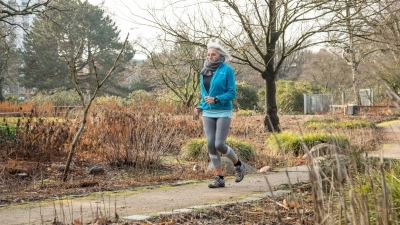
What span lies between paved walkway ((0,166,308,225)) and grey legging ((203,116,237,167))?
17.0 inches

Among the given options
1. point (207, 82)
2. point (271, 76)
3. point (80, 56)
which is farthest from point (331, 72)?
point (207, 82)

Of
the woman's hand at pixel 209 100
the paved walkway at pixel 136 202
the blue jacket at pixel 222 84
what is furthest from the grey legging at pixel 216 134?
the paved walkway at pixel 136 202

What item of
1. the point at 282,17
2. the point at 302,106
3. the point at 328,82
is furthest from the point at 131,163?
the point at 328,82

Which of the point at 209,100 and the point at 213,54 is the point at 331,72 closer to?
the point at 213,54

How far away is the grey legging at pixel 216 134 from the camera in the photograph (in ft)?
18.9

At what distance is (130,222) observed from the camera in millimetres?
3938

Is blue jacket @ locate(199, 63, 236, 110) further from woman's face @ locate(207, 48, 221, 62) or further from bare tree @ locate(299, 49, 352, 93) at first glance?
bare tree @ locate(299, 49, 352, 93)

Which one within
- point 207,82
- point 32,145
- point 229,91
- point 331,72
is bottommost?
point 32,145

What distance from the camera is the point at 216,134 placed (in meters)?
5.81

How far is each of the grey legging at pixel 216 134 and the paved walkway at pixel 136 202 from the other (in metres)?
0.43

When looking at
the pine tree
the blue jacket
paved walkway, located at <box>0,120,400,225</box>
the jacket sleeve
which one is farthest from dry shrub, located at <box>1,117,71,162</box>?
the pine tree

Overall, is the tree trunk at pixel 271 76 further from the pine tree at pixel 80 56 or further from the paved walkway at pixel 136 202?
the pine tree at pixel 80 56

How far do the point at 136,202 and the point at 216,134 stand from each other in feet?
4.35

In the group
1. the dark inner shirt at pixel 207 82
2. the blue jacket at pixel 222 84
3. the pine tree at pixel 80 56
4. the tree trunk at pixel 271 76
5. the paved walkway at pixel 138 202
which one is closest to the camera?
the paved walkway at pixel 138 202
